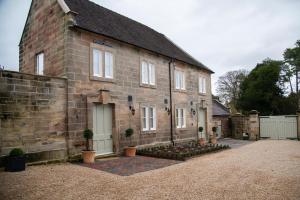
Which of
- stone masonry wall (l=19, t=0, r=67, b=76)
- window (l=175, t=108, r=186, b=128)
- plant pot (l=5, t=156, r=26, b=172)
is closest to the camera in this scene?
plant pot (l=5, t=156, r=26, b=172)

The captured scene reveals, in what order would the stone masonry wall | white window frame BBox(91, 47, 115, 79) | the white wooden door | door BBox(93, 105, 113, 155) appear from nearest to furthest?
the stone masonry wall → door BBox(93, 105, 113, 155) → white window frame BBox(91, 47, 115, 79) → the white wooden door

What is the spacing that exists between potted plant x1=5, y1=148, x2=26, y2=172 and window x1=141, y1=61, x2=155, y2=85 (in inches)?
298

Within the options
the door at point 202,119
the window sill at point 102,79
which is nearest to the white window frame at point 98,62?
the window sill at point 102,79

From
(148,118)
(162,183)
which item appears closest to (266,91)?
(148,118)

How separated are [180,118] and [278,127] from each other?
9781mm

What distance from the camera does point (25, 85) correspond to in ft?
29.2

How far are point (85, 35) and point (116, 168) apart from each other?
591cm

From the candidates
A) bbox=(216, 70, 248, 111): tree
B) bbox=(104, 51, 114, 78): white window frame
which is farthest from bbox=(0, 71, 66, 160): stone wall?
bbox=(216, 70, 248, 111): tree

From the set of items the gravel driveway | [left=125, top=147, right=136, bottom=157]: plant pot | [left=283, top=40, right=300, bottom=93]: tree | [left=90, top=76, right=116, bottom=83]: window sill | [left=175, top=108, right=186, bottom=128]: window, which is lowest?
the gravel driveway

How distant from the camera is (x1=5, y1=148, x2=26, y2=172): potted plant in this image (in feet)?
26.0

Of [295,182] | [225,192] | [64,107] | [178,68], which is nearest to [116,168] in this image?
[64,107]

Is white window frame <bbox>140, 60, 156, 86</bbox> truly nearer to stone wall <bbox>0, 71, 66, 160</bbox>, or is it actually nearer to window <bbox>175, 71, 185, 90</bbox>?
window <bbox>175, 71, 185, 90</bbox>

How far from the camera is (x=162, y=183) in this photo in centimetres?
712

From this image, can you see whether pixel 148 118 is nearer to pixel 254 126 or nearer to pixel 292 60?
pixel 254 126
